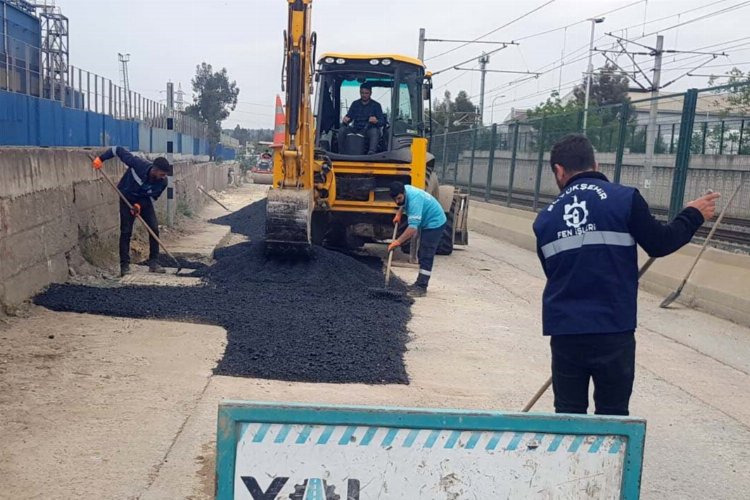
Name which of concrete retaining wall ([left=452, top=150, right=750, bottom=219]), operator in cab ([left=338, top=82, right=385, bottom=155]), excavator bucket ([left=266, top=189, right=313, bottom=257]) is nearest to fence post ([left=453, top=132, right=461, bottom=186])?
concrete retaining wall ([left=452, top=150, right=750, bottom=219])

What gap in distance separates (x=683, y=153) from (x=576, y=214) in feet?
27.1

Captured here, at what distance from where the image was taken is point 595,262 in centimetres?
364

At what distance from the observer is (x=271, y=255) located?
10.9 meters

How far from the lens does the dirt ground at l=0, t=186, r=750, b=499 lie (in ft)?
14.2

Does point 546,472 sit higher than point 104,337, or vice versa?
point 546,472

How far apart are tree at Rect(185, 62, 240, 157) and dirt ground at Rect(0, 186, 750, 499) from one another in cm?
5747

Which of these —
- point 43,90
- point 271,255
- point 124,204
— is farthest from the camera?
point 43,90

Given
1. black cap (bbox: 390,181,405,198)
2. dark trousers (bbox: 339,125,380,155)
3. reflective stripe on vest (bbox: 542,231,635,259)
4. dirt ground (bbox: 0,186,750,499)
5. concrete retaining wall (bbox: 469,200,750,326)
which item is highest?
dark trousers (bbox: 339,125,380,155)

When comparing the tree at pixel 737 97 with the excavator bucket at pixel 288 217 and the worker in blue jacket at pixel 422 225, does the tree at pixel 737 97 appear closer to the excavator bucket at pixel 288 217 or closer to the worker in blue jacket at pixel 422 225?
the worker in blue jacket at pixel 422 225

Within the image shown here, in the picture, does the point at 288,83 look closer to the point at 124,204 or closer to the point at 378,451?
the point at 124,204

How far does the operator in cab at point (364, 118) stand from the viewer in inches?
505

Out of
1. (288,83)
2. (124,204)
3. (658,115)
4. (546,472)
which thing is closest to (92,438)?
(546,472)

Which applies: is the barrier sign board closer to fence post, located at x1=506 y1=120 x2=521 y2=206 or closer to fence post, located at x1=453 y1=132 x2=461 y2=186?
fence post, located at x1=506 y1=120 x2=521 y2=206

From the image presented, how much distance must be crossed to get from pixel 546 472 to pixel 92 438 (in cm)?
295
